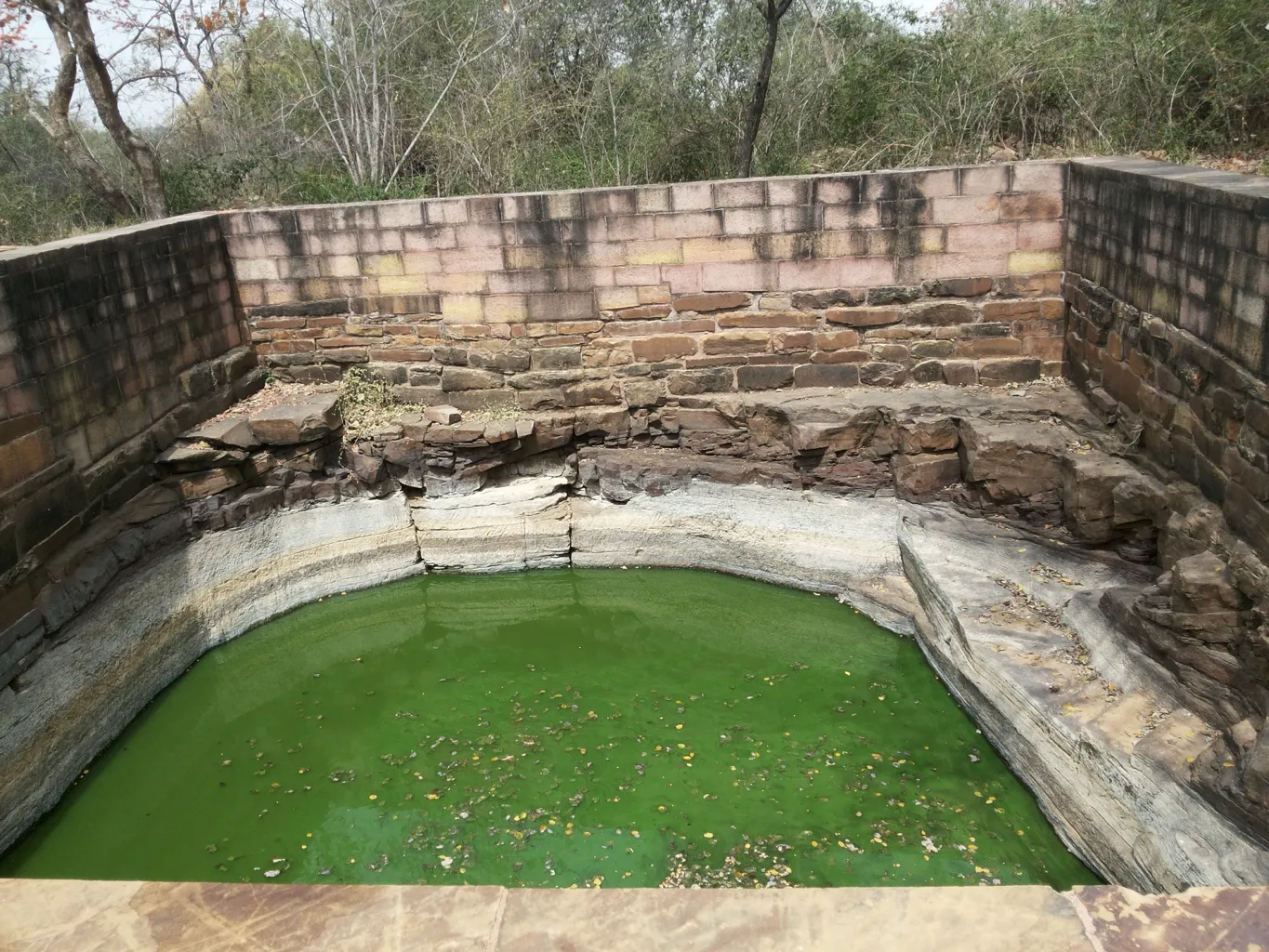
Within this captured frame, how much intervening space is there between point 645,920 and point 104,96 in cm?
1080

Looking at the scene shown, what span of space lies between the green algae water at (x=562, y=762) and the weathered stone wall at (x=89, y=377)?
1.14 meters

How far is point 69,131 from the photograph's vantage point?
10.6m

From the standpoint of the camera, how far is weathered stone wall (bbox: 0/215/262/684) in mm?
Answer: 5121

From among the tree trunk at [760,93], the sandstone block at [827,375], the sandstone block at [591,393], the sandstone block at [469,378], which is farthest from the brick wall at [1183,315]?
the sandstone block at [469,378]

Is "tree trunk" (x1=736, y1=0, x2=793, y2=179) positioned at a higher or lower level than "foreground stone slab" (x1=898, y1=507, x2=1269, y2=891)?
higher

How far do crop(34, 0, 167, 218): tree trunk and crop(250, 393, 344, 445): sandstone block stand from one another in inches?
Answer: 174

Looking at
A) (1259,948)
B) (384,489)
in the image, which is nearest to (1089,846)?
(1259,948)

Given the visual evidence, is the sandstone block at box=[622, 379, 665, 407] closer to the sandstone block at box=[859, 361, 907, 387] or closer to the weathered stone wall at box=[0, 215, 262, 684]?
the sandstone block at box=[859, 361, 907, 387]

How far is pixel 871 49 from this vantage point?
966 centimetres

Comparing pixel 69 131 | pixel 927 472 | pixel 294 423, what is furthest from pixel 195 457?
pixel 69 131

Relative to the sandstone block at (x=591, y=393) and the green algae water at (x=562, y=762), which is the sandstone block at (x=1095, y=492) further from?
the sandstone block at (x=591, y=393)

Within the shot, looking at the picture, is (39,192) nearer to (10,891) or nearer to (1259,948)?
(10,891)

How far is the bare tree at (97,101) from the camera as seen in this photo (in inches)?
385

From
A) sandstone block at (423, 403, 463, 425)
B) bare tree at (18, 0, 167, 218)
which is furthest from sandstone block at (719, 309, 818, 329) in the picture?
bare tree at (18, 0, 167, 218)
